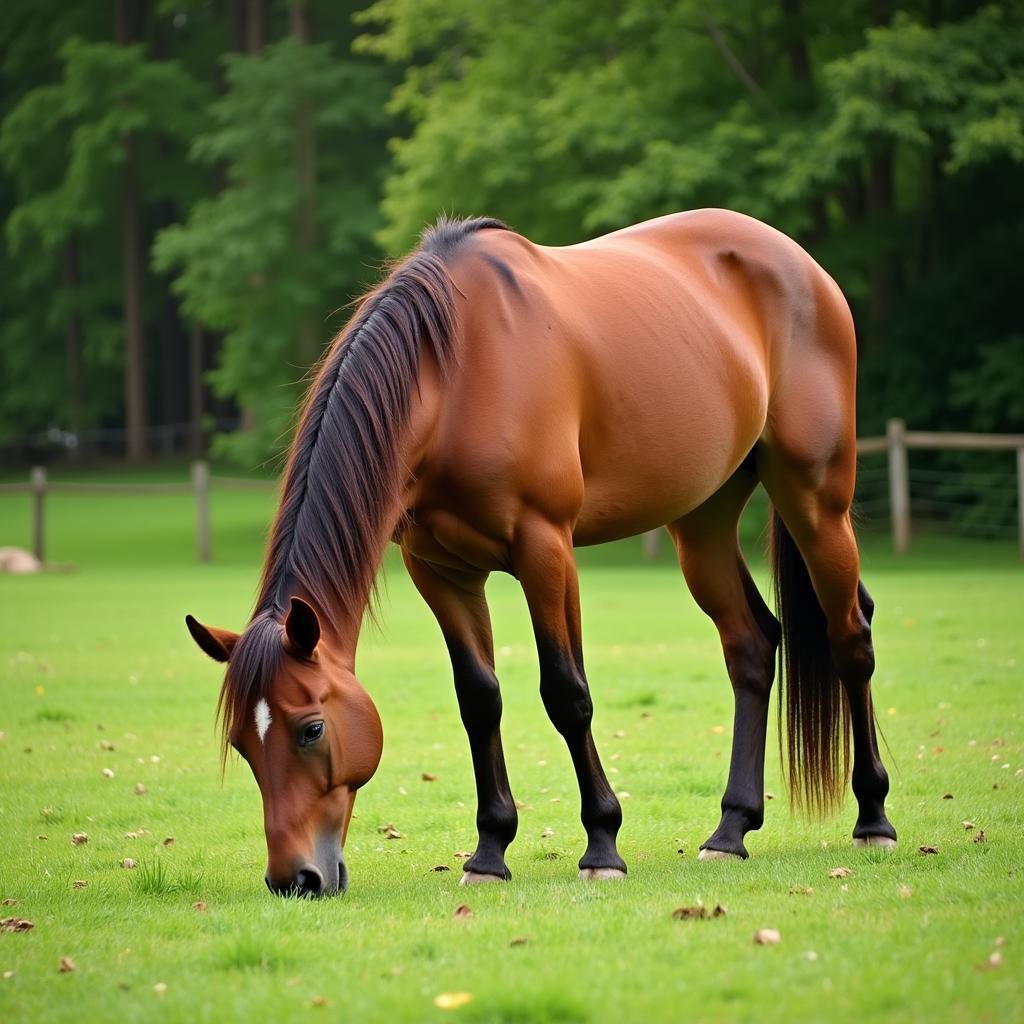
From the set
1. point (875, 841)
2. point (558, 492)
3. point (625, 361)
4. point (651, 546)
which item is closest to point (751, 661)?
point (875, 841)

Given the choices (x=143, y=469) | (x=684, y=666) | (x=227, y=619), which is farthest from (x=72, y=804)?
(x=143, y=469)

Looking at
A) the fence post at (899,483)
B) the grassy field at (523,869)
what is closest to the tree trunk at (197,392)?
the fence post at (899,483)

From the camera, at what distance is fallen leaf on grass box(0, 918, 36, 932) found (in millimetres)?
4105

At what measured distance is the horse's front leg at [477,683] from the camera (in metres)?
4.82

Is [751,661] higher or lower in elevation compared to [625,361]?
lower

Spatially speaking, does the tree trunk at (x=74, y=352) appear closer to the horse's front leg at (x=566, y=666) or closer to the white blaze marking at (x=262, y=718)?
the horse's front leg at (x=566, y=666)

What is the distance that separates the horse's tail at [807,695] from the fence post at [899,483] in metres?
14.1

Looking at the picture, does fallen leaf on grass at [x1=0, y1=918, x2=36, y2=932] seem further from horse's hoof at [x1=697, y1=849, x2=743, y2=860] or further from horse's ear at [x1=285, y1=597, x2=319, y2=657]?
horse's hoof at [x1=697, y1=849, x2=743, y2=860]

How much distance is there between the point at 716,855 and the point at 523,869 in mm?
682

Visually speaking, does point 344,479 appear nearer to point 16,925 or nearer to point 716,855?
point 16,925

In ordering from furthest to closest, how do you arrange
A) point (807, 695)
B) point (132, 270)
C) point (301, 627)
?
point (132, 270), point (807, 695), point (301, 627)

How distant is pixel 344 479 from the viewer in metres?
4.32

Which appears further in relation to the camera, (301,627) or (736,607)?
(736,607)

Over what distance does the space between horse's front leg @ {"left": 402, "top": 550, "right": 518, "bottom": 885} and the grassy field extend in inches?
8.5
